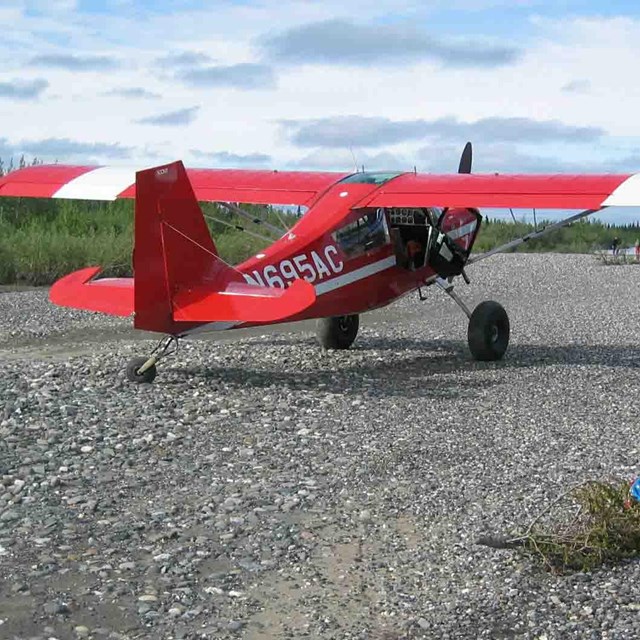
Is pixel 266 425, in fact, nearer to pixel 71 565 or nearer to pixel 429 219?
pixel 71 565

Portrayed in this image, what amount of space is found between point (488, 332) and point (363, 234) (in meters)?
1.77

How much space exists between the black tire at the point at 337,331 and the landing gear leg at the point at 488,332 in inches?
55.3

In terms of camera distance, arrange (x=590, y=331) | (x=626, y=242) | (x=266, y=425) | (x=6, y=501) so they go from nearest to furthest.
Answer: (x=6, y=501) → (x=266, y=425) → (x=590, y=331) → (x=626, y=242)

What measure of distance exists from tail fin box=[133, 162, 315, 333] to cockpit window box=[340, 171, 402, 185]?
271cm

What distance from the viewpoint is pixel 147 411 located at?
8.88 meters

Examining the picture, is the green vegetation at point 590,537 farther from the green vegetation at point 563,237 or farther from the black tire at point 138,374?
the green vegetation at point 563,237

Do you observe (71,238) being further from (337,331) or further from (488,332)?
(488,332)

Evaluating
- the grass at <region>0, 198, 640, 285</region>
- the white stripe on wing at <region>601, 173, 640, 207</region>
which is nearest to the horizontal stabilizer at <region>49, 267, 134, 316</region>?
the white stripe on wing at <region>601, 173, 640, 207</region>

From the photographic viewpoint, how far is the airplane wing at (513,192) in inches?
430

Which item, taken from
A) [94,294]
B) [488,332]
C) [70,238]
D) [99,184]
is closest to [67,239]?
[70,238]

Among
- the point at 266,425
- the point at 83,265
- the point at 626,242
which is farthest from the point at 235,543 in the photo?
the point at 626,242

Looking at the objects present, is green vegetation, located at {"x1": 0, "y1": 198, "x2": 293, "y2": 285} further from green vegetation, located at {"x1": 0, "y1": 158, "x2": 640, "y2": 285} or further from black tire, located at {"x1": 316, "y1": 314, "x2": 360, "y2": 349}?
black tire, located at {"x1": 316, "y1": 314, "x2": 360, "y2": 349}

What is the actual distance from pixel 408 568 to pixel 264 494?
1.42 metres

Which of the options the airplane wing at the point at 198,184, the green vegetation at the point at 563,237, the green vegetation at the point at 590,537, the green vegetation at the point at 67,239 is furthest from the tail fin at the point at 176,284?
the green vegetation at the point at 563,237
